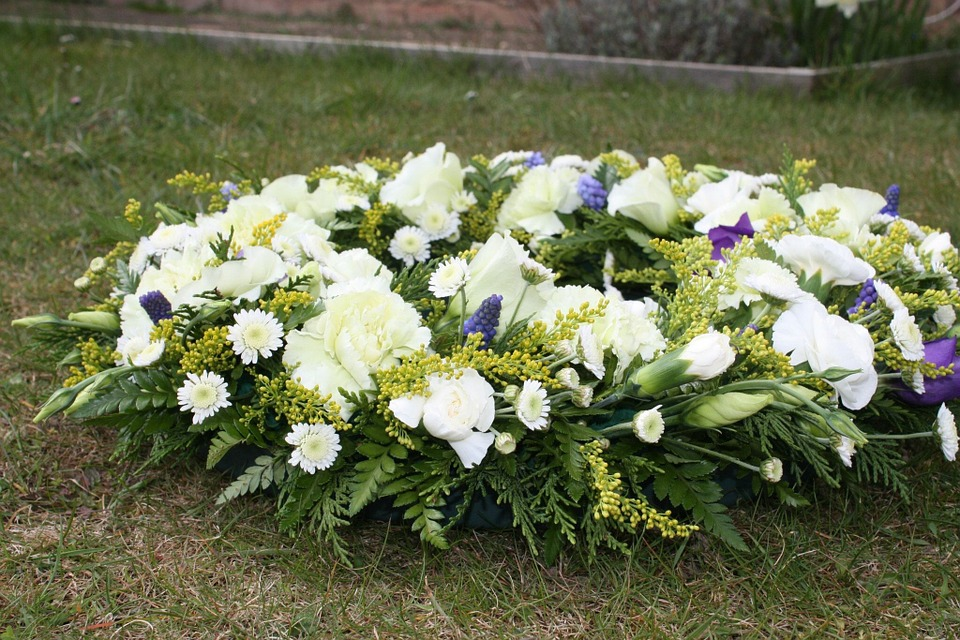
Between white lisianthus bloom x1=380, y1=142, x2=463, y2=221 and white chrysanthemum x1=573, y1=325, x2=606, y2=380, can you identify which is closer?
white chrysanthemum x1=573, y1=325, x2=606, y2=380

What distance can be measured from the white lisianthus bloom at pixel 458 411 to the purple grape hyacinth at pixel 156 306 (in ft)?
1.80

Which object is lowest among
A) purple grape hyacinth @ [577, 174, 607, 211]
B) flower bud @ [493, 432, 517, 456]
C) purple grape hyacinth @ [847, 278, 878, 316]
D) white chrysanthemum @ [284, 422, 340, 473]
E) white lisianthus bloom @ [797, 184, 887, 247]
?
white chrysanthemum @ [284, 422, 340, 473]

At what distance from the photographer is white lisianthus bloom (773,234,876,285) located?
182 centimetres

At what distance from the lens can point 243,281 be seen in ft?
5.87

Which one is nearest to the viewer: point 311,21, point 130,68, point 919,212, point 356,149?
point 919,212

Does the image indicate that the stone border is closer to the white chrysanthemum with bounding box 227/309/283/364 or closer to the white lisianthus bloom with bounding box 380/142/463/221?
the white lisianthus bloom with bounding box 380/142/463/221

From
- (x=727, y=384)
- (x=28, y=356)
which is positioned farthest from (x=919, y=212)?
(x=28, y=356)

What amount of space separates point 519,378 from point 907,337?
0.71m

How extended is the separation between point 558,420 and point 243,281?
0.66 meters

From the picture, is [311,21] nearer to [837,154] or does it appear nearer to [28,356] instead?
[837,154]

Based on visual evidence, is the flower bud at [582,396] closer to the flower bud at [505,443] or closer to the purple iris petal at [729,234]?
the flower bud at [505,443]

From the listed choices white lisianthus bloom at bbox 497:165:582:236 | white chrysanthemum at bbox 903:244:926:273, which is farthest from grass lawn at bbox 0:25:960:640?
white lisianthus bloom at bbox 497:165:582:236

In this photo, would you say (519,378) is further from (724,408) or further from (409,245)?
(409,245)

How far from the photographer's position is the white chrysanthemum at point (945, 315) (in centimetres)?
190
